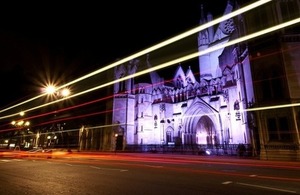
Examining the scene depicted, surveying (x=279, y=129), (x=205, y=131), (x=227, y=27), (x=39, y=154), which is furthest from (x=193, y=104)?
(x=39, y=154)

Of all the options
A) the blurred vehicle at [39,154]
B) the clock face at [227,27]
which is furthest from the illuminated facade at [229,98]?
the blurred vehicle at [39,154]

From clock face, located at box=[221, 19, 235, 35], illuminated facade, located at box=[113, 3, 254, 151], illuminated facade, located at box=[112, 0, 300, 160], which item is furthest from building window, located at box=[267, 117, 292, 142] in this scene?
clock face, located at box=[221, 19, 235, 35]

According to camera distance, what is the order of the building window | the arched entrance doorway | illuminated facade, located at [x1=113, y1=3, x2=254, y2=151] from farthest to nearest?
1. the arched entrance doorway
2. illuminated facade, located at [x1=113, y1=3, x2=254, y2=151]
3. the building window

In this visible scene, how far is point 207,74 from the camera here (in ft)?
142

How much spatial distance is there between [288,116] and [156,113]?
27120 mm

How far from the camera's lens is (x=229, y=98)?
33.2 meters

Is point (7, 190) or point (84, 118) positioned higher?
point (84, 118)

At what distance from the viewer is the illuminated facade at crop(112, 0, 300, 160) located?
19969 mm

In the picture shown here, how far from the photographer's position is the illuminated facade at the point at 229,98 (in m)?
20.0

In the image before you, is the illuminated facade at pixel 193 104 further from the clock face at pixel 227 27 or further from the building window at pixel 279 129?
the building window at pixel 279 129

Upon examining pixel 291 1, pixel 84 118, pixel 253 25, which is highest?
pixel 291 1

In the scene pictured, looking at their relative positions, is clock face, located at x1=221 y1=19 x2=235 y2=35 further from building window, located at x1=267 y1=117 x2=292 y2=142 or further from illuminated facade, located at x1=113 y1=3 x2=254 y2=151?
building window, located at x1=267 y1=117 x2=292 y2=142

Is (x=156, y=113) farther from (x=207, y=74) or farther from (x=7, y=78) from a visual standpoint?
(x=7, y=78)

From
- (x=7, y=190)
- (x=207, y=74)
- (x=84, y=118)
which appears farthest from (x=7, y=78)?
(x=207, y=74)
